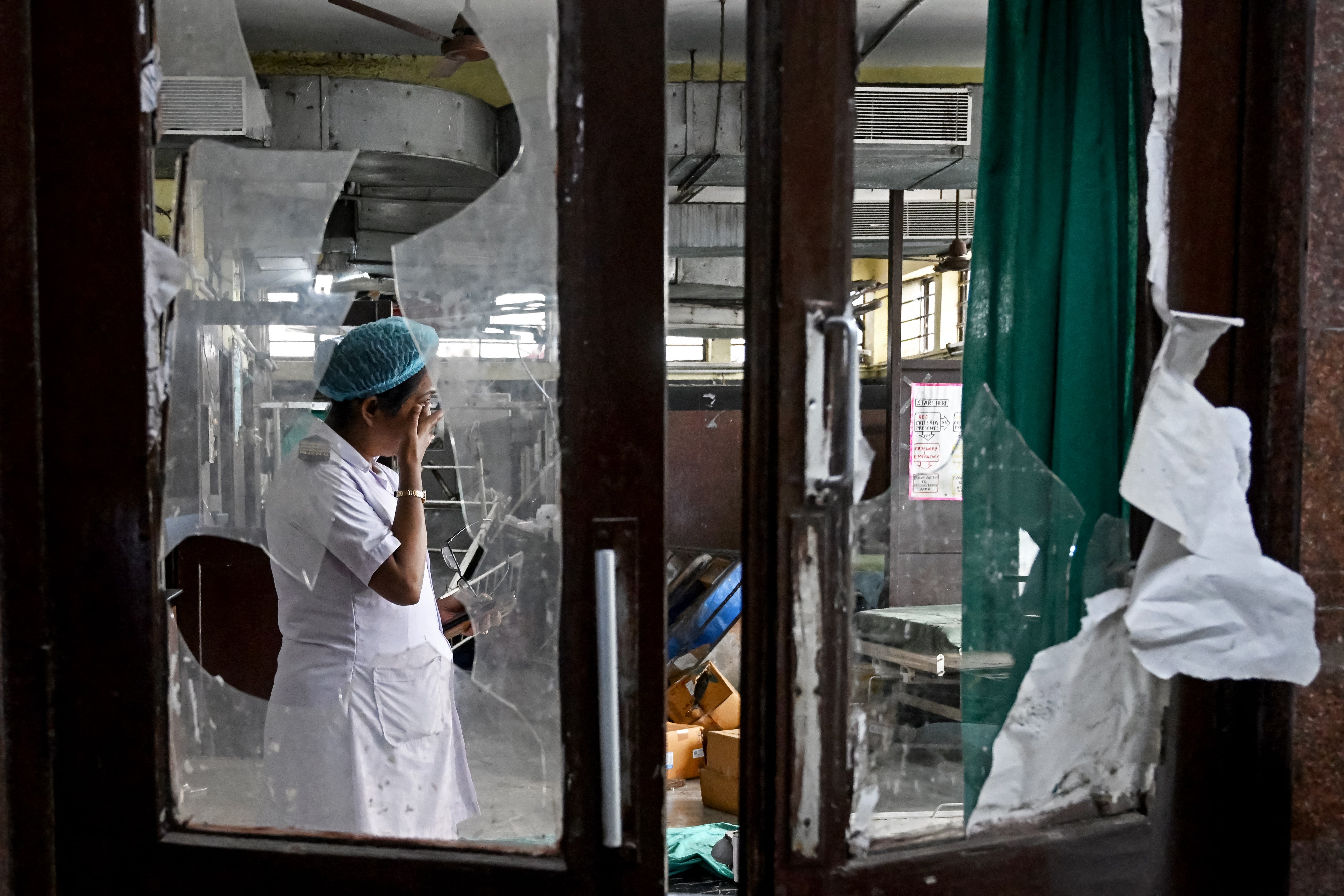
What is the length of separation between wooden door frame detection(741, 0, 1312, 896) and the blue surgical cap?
92 centimetres

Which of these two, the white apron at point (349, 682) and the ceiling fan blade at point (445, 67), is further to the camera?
the ceiling fan blade at point (445, 67)

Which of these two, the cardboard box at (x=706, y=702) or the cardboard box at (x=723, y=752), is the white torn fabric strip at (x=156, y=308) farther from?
the cardboard box at (x=706, y=702)

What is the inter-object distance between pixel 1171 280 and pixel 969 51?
12.8 feet

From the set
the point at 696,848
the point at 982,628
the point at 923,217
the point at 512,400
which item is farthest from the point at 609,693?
the point at 923,217

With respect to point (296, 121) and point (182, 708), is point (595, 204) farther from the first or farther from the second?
point (296, 121)

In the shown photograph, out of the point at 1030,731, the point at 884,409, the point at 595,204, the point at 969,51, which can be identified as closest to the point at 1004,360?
the point at 1030,731

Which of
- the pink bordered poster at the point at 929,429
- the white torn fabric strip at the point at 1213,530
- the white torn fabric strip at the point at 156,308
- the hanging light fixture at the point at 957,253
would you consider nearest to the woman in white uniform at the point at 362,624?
the white torn fabric strip at the point at 156,308

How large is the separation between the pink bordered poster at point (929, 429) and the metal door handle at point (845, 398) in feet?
12.9

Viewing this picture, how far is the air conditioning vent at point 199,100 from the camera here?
1.17 metres

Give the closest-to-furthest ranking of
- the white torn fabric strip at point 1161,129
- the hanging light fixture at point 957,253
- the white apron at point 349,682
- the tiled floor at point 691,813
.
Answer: the white torn fabric strip at point 1161,129 → the white apron at point 349,682 → the tiled floor at point 691,813 → the hanging light fixture at point 957,253

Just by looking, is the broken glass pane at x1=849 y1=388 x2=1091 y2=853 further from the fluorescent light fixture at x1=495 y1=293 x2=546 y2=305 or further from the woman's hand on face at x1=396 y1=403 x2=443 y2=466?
the woman's hand on face at x1=396 y1=403 x2=443 y2=466

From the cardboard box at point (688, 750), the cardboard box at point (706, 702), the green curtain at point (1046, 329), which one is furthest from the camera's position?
the cardboard box at point (706, 702)

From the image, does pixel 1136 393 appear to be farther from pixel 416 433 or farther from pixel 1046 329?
pixel 416 433

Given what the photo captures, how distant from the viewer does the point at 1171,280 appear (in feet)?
3.98
